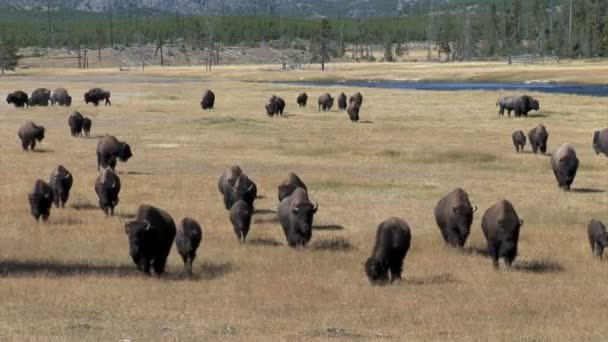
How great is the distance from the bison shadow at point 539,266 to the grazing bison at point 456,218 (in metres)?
1.48

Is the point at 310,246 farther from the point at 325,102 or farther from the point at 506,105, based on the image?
the point at 325,102

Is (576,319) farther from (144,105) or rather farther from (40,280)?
(144,105)

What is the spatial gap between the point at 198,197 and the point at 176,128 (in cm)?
2402

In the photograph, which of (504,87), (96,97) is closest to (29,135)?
(96,97)

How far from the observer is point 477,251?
2161cm

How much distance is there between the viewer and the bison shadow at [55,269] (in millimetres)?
18062

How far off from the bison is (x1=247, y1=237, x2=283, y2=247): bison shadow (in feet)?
8.74

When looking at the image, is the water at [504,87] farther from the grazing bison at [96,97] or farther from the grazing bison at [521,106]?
the grazing bison at [96,97]

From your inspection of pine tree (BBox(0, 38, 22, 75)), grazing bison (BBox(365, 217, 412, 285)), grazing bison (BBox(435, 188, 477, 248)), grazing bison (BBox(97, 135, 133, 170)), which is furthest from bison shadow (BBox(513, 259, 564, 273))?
pine tree (BBox(0, 38, 22, 75))

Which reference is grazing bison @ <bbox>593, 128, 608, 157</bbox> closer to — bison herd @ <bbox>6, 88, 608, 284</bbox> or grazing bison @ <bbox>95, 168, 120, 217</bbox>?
bison herd @ <bbox>6, 88, 608, 284</bbox>

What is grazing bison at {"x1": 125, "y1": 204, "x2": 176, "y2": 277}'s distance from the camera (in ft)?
59.2

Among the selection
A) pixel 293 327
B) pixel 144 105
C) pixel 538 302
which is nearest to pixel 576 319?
pixel 538 302

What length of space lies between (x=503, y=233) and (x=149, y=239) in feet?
23.0

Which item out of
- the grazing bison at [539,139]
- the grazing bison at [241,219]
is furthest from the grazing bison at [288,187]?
the grazing bison at [539,139]
